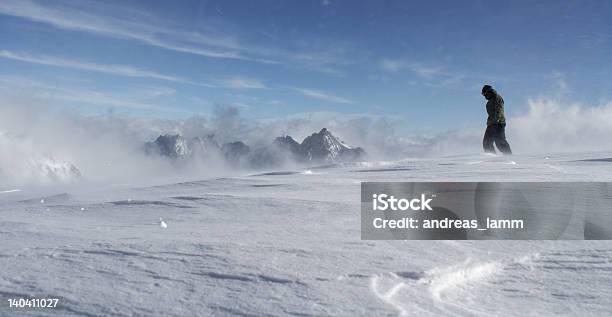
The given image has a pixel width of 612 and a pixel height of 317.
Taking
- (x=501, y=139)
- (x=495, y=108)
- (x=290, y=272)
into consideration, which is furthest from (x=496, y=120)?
(x=290, y=272)

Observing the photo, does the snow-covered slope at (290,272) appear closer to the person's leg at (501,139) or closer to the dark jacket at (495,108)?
the dark jacket at (495,108)

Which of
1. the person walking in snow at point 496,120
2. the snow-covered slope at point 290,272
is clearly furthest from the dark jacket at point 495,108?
the snow-covered slope at point 290,272

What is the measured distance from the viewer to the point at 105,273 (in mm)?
2451

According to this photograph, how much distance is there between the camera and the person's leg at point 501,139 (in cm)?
1484

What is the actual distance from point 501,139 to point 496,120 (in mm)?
726

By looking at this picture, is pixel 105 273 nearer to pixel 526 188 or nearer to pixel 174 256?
pixel 174 256

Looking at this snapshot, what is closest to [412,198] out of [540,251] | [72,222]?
[540,251]

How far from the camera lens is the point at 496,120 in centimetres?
1470

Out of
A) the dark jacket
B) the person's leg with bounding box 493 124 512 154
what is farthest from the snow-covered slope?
the person's leg with bounding box 493 124 512 154

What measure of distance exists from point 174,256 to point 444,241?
1.97 meters

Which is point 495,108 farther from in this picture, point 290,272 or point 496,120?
point 290,272

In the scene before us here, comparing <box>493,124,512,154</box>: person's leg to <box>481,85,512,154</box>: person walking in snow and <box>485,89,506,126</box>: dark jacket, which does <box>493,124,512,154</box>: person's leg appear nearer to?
<box>481,85,512,154</box>: person walking in snow

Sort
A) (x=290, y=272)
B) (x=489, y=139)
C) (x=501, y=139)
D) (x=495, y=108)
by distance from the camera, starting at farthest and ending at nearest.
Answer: (x=489, y=139) → (x=501, y=139) → (x=495, y=108) → (x=290, y=272)

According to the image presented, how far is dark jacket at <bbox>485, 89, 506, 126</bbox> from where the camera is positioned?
14672 mm
